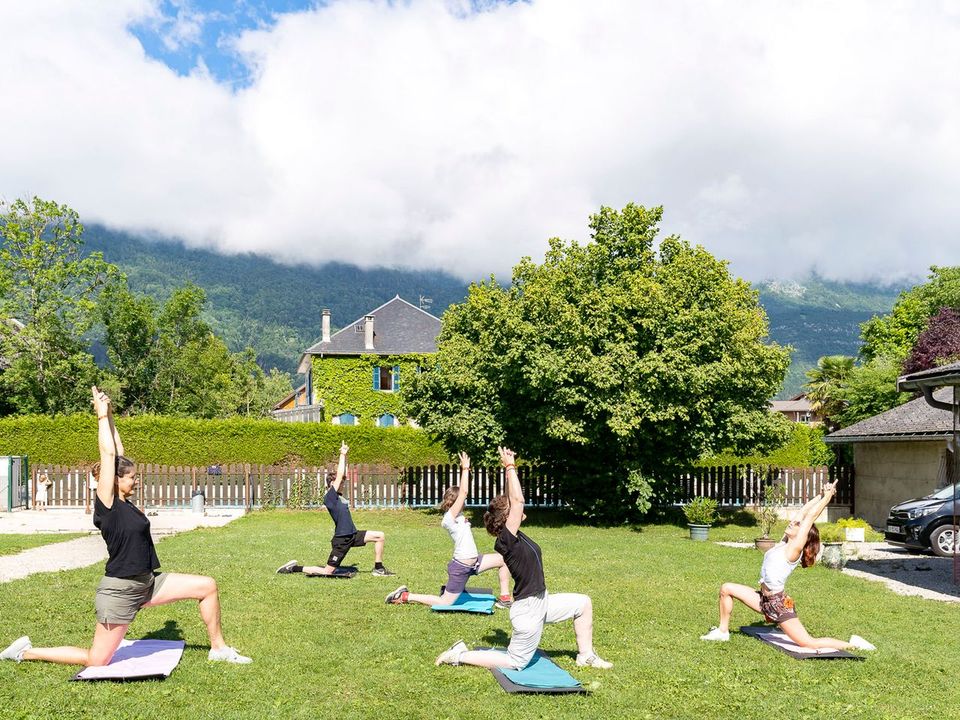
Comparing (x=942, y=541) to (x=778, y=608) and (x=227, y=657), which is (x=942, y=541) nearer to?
(x=778, y=608)

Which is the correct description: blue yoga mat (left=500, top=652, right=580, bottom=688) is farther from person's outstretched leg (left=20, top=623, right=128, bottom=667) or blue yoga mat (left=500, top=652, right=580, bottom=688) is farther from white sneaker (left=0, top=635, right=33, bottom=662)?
white sneaker (left=0, top=635, right=33, bottom=662)

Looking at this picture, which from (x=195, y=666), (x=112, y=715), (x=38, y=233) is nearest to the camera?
(x=112, y=715)

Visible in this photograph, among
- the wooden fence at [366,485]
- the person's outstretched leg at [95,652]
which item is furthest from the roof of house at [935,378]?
the wooden fence at [366,485]

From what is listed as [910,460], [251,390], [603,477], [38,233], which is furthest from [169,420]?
[251,390]

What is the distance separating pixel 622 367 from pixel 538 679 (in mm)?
15754

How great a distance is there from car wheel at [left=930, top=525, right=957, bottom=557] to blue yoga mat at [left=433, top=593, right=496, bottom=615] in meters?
12.4

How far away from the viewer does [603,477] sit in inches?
1008

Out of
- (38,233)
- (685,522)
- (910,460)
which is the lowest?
(685,522)

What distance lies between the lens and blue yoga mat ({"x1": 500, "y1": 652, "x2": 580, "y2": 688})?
709cm

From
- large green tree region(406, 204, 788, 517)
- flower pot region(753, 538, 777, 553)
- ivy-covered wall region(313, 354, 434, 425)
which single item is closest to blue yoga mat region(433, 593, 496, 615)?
flower pot region(753, 538, 777, 553)

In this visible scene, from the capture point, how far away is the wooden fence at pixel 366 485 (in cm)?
3075

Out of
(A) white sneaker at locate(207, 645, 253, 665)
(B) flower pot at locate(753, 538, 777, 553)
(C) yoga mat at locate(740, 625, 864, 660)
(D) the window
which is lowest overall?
(B) flower pot at locate(753, 538, 777, 553)

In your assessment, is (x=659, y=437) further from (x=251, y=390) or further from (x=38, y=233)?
(x=251, y=390)

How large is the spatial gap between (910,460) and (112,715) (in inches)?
1007
